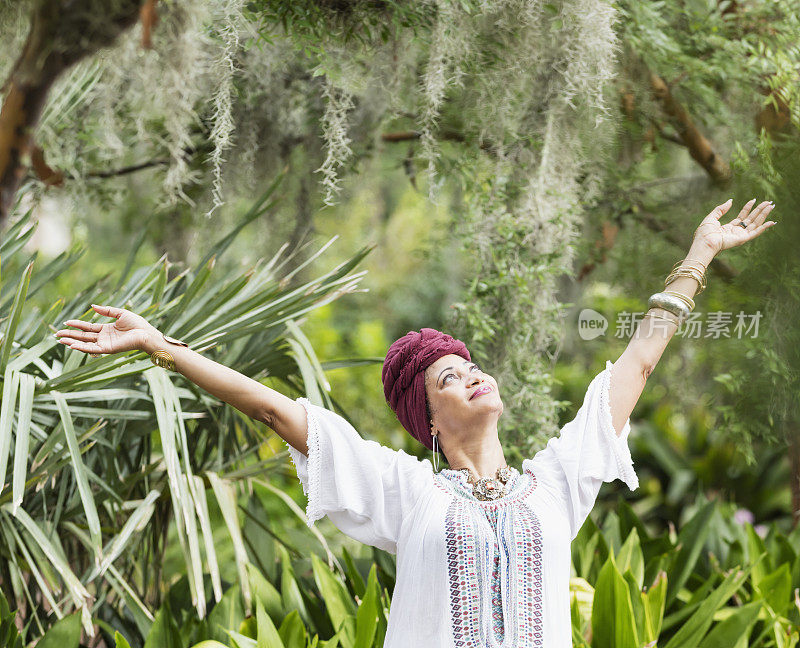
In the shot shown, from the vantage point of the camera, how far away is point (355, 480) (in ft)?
5.36

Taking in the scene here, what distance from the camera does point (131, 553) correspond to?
268 centimetres

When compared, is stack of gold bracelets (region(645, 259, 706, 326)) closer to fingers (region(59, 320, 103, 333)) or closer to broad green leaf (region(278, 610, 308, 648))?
fingers (region(59, 320, 103, 333))

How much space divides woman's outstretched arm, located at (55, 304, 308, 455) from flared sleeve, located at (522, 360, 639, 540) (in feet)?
1.57

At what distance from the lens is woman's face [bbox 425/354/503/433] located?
5.40ft

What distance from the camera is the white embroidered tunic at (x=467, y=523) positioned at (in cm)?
156

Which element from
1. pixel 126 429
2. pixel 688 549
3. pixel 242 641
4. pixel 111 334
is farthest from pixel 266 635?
pixel 688 549

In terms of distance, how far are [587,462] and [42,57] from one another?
119cm

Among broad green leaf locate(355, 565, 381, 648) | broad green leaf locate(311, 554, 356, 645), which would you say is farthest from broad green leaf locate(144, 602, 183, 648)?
broad green leaf locate(355, 565, 381, 648)

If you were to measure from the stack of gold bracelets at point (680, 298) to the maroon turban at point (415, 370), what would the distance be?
Answer: 1.31 ft

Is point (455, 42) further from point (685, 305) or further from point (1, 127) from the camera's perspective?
point (1, 127)

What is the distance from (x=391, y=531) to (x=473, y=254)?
137 centimetres

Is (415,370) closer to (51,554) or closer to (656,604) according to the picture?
(51,554)

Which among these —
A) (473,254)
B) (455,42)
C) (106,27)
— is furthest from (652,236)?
(106,27)

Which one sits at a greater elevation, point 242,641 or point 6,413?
point 6,413
